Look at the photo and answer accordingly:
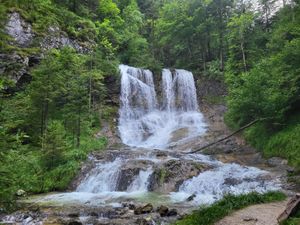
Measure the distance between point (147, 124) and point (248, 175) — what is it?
48.0ft

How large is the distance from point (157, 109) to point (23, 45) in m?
13.9

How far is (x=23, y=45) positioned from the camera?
24484 mm

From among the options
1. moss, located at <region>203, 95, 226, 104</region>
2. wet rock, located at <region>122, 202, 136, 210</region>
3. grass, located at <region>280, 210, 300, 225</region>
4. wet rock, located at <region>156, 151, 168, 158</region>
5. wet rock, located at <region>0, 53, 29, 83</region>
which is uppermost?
wet rock, located at <region>0, 53, 29, 83</region>

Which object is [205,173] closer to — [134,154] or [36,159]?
[134,154]

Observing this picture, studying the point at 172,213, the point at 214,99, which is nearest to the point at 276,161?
the point at 172,213

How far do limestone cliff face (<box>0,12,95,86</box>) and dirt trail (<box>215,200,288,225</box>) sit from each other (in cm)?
1887

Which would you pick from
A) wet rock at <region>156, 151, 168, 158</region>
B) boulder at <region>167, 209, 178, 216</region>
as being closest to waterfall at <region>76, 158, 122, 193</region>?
wet rock at <region>156, 151, 168, 158</region>

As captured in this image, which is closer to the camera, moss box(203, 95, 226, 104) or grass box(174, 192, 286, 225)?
grass box(174, 192, 286, 225)

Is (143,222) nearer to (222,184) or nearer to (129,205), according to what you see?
(129,205)

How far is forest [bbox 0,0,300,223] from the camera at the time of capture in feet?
51.8

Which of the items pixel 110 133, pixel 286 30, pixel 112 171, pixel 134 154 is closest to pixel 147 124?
pixel 110 133

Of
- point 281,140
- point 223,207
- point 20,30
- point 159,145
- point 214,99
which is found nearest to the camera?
point 223,207

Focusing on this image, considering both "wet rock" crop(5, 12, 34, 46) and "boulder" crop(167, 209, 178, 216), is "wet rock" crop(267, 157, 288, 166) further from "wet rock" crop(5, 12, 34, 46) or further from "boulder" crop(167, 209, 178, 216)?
"wet rock" crop(5, 12, 34, 46)

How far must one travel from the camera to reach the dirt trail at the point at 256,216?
6.70 m
